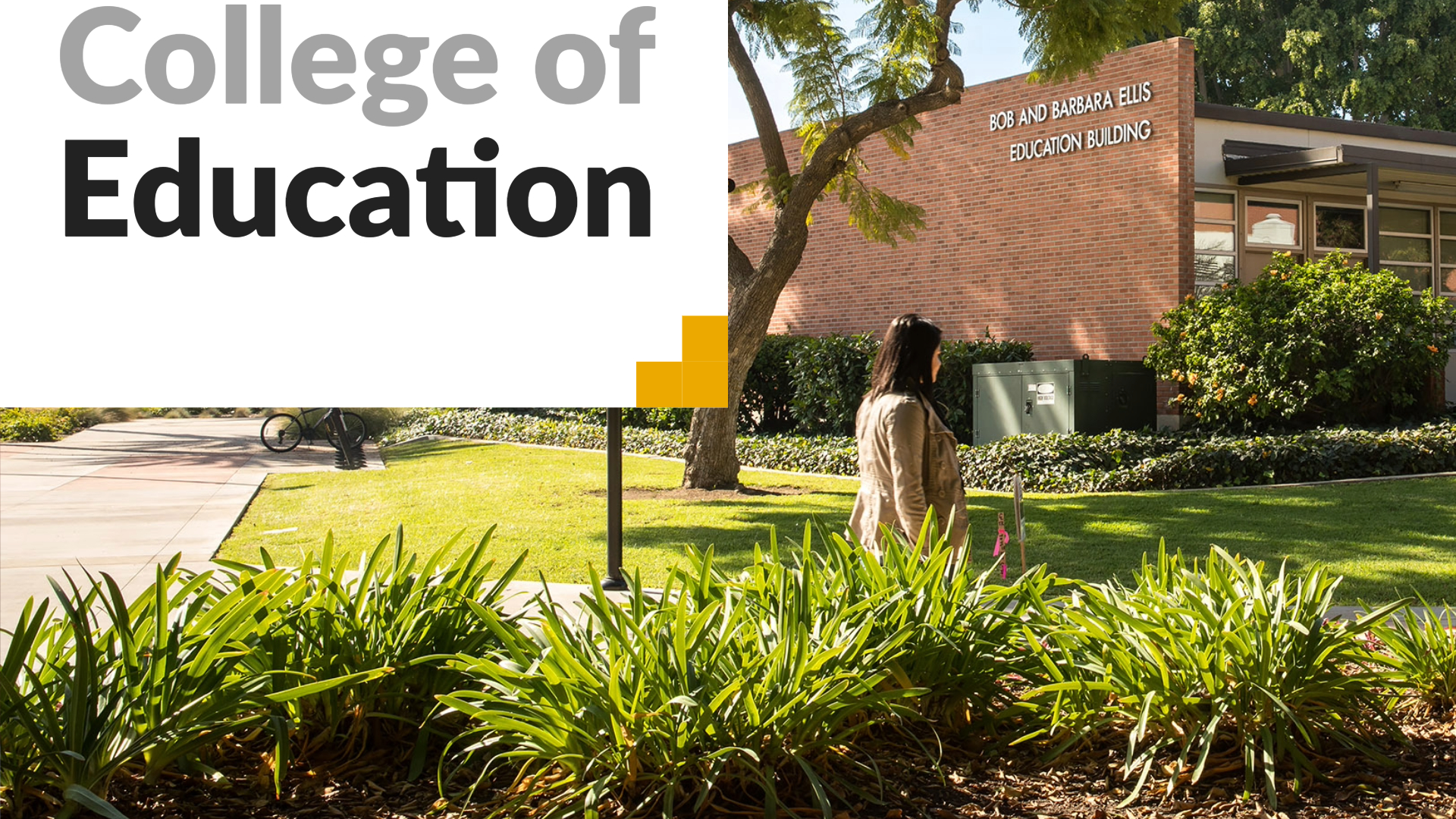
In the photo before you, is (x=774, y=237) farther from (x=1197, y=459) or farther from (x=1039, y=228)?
(x=1039, y=228)

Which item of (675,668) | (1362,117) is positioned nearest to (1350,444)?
(675,668)

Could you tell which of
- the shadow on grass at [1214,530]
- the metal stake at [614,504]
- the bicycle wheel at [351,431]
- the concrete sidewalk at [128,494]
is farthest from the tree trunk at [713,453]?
the metal stake at [614,504]

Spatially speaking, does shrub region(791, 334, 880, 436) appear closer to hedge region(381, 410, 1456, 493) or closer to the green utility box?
the green utility box

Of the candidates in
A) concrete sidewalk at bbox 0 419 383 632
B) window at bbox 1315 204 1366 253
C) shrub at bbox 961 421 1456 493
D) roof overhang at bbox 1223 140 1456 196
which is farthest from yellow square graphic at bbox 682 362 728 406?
window at bbox 1315 204 1366 253

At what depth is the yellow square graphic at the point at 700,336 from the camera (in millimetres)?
2250

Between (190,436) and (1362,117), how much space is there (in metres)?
32.6

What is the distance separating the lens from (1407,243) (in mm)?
20938

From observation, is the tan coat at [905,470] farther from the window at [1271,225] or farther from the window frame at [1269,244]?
the window at [1271,225]

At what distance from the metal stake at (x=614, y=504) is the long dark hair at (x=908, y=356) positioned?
207cm

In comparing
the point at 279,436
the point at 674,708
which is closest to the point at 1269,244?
the point at 279,436

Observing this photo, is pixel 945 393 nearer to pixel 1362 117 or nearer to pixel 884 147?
pixel 884 147

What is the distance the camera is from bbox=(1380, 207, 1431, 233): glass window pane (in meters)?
20.7

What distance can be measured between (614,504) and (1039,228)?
13.0 meters

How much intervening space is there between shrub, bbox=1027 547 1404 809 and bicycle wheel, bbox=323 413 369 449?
Result: 979 centimetres
